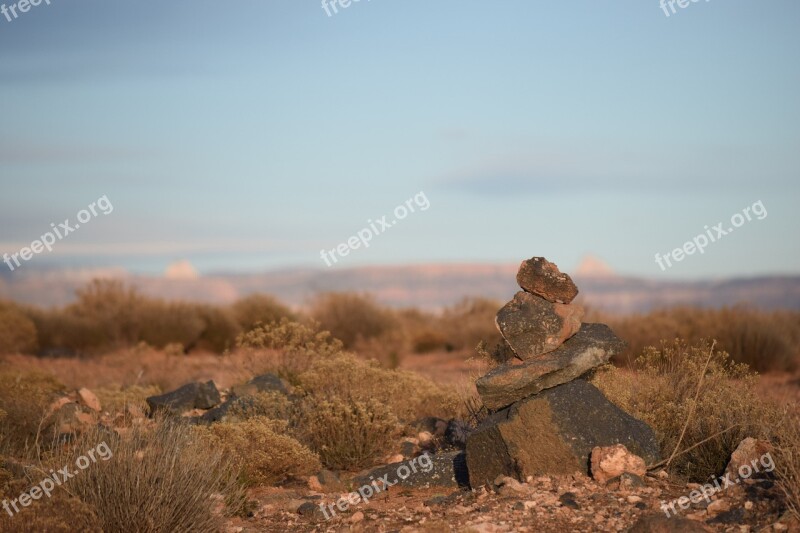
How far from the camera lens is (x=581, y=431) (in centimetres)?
777

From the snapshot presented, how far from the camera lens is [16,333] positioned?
2664 cm

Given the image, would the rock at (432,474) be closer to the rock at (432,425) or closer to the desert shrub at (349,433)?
the desert shrub at (349,433)

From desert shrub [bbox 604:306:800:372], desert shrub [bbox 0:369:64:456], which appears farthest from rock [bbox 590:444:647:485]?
desert shrub [bbox 604:306:800:372]

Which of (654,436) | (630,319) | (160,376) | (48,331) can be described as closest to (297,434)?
(654,436)

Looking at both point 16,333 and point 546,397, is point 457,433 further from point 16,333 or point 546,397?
point 16,333

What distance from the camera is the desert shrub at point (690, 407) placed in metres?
8.09

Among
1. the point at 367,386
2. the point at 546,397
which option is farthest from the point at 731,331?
the point at 546,397

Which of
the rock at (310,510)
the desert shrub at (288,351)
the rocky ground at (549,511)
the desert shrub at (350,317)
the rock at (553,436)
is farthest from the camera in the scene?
the desert shrub at (350,317)

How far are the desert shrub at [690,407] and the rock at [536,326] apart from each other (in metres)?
1.28

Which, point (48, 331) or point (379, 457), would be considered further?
point (48, 331)

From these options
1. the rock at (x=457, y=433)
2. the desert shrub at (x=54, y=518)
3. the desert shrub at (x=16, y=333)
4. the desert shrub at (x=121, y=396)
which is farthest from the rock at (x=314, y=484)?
the desert shrub at (x=16, y=333)

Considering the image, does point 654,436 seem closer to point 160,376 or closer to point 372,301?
point 160,376

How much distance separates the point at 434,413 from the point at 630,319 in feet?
54.7

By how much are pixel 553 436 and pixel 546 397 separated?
0.36m
